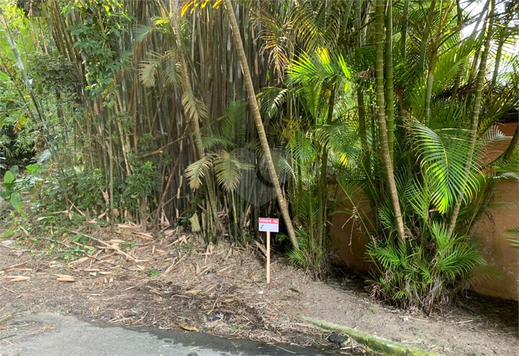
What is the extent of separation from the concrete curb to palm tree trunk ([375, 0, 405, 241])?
0.89m

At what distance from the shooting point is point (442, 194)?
9.14 feet

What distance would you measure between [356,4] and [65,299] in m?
4.02

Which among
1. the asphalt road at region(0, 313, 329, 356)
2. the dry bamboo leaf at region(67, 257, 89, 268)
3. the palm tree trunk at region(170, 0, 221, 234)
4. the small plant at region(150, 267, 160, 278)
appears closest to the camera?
the asphalt road at region(0, 313, 329, 356)

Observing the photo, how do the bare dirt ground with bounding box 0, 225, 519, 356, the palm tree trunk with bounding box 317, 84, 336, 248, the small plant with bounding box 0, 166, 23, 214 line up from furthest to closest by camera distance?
the small plant with bounding box 0, 166, 23, 214 → the palm tree trunk with bounding box 317, 84, 336, 248 → the bare dirt ground with bounding box 0, 225, 519, 356

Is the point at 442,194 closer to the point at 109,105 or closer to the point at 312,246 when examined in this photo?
the point at 312,246

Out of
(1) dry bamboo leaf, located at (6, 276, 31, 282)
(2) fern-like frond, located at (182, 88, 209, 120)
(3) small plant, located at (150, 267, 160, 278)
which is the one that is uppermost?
(2) fern-like frond, located at (182, 88, 209, 120)

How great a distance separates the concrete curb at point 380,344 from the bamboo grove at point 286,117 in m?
0.60

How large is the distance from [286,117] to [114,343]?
287 centimetres

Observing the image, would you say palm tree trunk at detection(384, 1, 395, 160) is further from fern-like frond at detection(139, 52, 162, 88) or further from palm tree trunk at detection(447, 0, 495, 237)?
fern-like frond at detection(139, 52, 162, 88)

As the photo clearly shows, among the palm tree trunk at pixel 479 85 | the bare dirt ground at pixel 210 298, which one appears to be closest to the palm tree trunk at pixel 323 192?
the bare dirt ground at pixel 210 298

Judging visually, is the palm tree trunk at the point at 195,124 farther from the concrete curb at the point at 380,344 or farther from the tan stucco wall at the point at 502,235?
the tan stucco wall at the point at 502,235

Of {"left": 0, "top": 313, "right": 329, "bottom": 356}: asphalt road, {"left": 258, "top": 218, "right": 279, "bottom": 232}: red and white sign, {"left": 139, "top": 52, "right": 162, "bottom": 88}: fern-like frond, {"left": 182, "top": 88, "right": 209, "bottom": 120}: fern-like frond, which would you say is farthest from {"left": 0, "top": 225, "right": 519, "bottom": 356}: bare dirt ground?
{"left": 139, "top": 52, "right": 162, "bottom": 88}: fern-like frond

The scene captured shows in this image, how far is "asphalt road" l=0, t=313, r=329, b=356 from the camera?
2639mm

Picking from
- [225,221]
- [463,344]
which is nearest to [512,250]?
[463,344]
